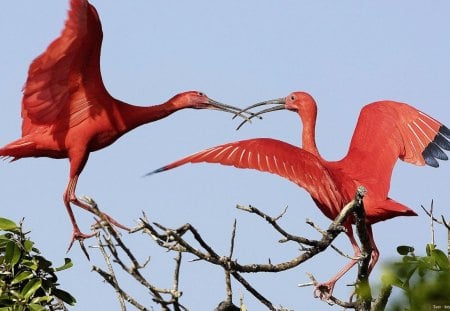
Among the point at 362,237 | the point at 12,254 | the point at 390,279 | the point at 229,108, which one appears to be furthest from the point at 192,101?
the point at 390,279

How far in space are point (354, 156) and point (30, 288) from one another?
2498mm

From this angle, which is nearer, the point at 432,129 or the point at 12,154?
the point at 432,129

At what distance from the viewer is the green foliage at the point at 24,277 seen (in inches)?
189

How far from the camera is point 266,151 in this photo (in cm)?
531

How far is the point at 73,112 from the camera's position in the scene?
24.7 ft

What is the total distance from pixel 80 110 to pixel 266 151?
2653 mm

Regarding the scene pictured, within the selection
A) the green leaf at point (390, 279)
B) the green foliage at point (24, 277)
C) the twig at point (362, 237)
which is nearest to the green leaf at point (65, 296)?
the green foliage at point (24, 277)

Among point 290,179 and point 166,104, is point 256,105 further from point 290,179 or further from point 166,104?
point 290,179

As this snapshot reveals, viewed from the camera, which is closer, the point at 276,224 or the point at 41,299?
the point at 276,224

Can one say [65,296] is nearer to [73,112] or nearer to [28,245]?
[28,245]

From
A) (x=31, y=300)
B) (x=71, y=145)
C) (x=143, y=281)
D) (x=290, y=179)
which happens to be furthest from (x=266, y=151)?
(x=71, y=145)

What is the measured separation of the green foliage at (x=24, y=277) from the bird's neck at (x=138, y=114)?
7.69 feet

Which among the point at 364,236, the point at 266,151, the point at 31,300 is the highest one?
the point at 266,151

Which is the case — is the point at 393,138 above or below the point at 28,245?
above
